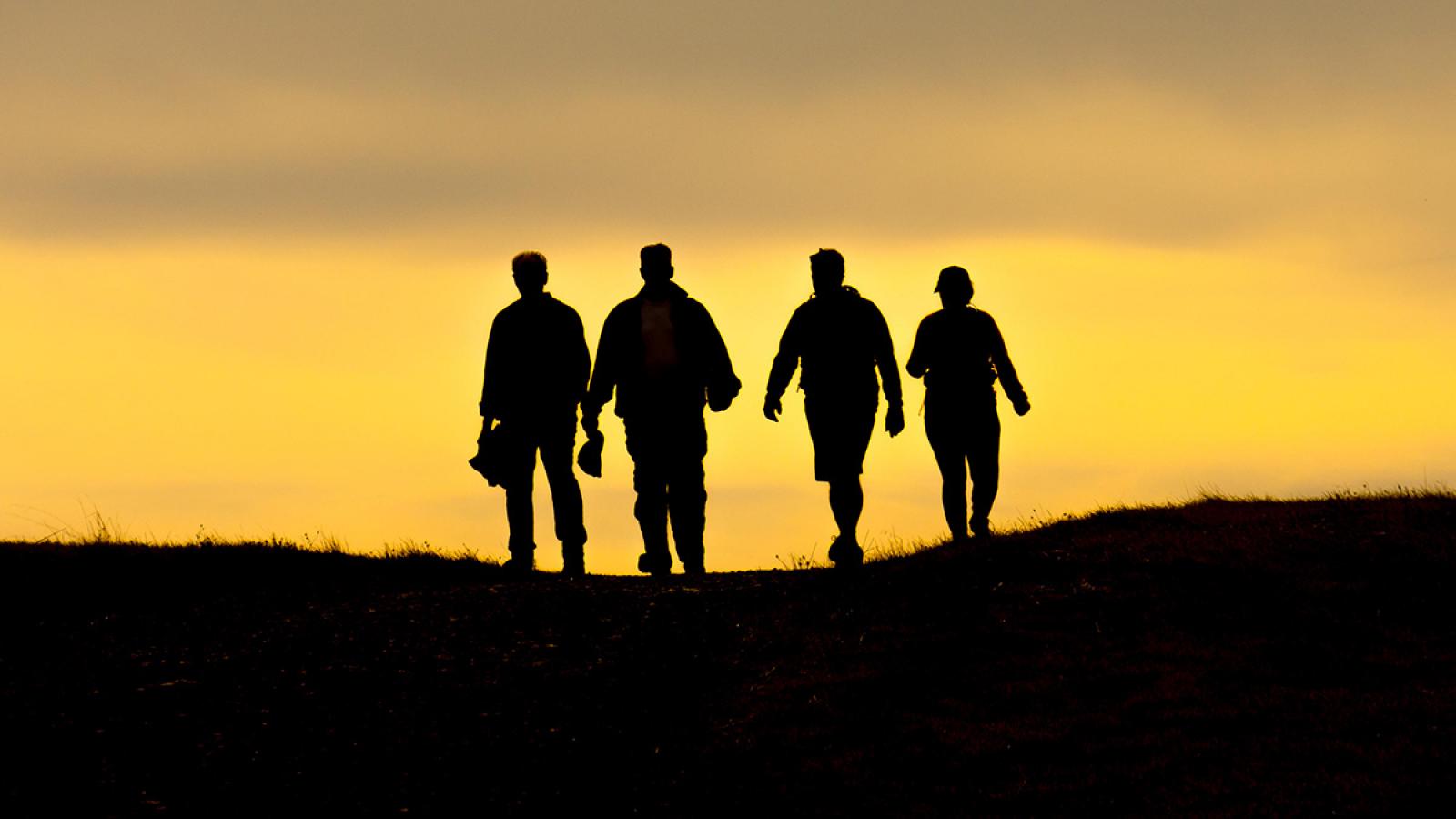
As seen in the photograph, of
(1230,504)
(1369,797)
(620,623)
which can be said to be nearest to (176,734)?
(620,623)

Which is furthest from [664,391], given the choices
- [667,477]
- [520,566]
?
[520,566]

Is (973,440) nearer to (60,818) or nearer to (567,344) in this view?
(567,344)

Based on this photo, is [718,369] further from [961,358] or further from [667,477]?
[961,358]

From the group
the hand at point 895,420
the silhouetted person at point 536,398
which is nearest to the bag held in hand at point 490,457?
the silhouetted person at point 536,398

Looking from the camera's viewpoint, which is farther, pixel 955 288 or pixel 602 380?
pixel 955 288

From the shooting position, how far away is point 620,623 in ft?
44.3

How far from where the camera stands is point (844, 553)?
1559cm

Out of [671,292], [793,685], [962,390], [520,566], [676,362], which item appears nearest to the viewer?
[793,685]

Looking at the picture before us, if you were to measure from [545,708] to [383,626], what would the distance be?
2561 millimetres

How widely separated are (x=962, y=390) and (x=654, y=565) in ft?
11.0

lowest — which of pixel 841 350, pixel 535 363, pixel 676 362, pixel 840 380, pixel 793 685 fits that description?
pixel 793 685

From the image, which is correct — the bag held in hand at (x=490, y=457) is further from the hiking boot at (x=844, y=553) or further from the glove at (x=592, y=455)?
the hiking boot at (x=844, y=553)

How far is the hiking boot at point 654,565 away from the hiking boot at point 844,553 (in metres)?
1.46

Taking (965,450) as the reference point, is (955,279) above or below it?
above
